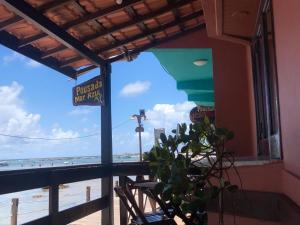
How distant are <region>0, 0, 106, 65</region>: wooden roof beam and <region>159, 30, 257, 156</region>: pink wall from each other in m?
1.91

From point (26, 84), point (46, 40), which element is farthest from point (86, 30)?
point (26, 84)

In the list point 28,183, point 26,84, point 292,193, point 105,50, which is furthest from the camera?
point 26,84

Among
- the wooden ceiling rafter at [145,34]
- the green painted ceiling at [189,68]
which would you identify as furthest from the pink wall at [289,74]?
the green painted ceiling at [189,68]

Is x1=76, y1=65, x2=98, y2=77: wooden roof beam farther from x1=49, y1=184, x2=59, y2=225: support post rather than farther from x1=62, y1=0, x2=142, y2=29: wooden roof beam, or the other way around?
x1=49, y1=184, x2=59, y2=225: support post

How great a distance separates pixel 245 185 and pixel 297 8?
1.40 metres

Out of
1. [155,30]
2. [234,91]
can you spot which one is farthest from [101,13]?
[234,91]

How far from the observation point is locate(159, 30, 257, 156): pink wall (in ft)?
18.5

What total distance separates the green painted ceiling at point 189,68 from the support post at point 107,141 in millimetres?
1287

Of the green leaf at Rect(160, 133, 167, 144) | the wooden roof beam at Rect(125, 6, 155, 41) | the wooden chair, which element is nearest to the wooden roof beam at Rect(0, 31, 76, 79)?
the wooden roof beam at Rect(125, 6, 155, 41)

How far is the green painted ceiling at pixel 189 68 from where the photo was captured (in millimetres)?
6682

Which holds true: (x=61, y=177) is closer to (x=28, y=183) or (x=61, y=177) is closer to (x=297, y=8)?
(x=28, y=183)

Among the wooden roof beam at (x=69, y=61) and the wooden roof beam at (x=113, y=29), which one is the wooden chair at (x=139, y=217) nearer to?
the wooden roof beam at (x=113, y=29)

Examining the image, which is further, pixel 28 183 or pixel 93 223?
pixel 93 223

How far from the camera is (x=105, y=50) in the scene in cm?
541
